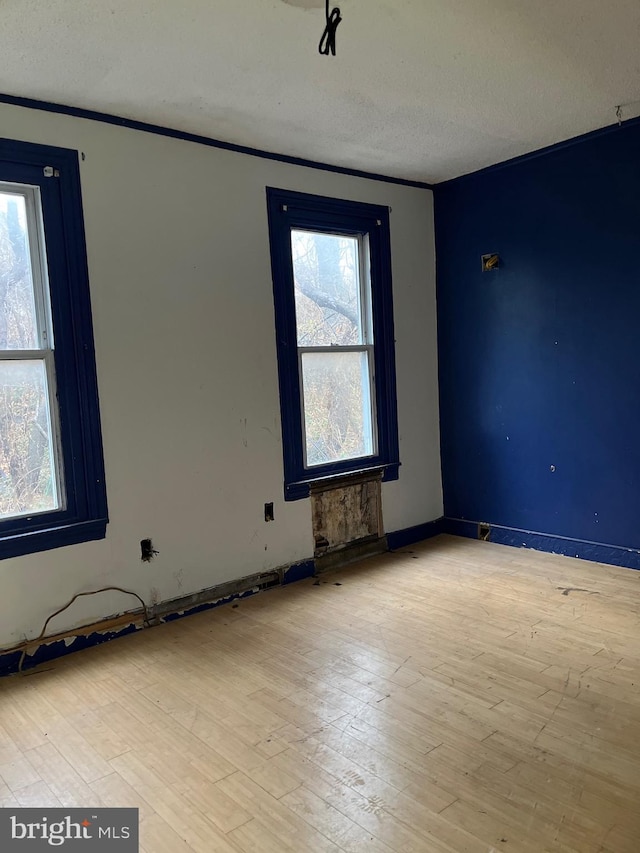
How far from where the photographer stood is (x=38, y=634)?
307 cm

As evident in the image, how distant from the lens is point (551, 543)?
4348 millimetres

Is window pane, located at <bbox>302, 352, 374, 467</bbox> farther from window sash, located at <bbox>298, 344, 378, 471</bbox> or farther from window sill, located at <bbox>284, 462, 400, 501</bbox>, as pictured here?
window sill, located at <bbox>284, 462, 400, 501</bbox>

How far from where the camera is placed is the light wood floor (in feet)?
6.09

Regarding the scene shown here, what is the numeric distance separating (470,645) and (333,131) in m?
2.85

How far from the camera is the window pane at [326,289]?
13.7 feet

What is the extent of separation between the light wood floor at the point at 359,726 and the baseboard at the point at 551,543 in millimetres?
464

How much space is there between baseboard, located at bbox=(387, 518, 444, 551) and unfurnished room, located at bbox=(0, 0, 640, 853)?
28 millimetres

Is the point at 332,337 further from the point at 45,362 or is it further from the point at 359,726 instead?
the point at 359,726

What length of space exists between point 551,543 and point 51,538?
3156 millimetres

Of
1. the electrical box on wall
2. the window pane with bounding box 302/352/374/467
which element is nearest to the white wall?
the window pane with bounding box 302/352/374/467

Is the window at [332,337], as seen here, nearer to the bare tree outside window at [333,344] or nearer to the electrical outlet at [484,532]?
the bare tree outside window at [333,344]

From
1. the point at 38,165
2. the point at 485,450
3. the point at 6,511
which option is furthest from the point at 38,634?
the point at 485,450

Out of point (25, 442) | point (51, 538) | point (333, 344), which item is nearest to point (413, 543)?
point (333, 344)

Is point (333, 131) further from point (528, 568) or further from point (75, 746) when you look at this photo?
point (75, 746)
